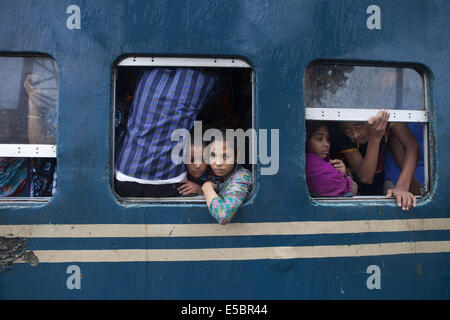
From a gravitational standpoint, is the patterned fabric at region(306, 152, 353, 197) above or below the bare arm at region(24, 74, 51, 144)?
below

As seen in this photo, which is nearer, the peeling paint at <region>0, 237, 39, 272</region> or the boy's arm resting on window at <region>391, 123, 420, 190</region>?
the peeling paint at <region>0, 237, 39, 272</region>

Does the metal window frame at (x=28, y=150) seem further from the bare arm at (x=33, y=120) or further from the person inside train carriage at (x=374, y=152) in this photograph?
the person inside train carriage at (x=374, y=152)

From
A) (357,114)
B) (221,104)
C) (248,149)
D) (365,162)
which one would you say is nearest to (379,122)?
(357,114)

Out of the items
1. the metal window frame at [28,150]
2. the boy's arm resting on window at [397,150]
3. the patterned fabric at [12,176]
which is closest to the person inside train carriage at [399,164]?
the boy's arm resting on window at [397,150]

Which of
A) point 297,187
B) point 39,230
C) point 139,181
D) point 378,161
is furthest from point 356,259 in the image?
point 39,230

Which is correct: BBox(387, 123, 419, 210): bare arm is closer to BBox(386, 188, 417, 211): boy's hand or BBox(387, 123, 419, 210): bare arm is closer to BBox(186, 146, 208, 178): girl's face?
BBox(386, 188, 417, 211): boy's hand

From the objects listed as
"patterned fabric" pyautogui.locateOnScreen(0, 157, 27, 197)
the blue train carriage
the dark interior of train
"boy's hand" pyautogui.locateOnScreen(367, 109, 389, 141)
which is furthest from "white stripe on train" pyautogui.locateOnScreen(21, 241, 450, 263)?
"boy's hand" pyautogui.locateOnScreen(367, 109, 389, 141)

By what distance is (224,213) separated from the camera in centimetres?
179

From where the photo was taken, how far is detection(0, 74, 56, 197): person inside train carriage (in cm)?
194

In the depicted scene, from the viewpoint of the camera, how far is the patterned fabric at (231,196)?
1.80 meters

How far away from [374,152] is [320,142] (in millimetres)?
348

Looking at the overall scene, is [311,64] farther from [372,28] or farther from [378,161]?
[378,161]

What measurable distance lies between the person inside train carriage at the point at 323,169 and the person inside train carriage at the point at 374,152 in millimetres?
138

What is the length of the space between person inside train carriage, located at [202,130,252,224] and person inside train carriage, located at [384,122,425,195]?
108 cm
